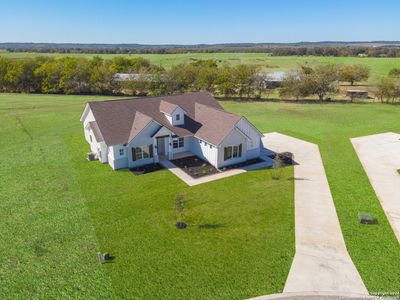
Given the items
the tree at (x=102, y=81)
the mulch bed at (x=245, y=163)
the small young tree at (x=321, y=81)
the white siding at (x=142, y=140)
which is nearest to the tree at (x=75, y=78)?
the tree at (x=102, y=81)

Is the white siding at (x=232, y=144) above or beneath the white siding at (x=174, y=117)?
beneath

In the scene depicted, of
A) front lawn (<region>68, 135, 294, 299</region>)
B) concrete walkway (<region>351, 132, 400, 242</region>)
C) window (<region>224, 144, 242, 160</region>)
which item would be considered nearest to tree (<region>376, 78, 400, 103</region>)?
concrete walkway (<region>351, 132, 400, 242</region>)

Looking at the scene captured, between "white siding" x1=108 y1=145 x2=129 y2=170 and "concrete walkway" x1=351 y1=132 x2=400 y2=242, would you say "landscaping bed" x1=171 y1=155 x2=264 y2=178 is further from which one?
"concrete walkway" x1=351 y1=132 x2=400 y2=242

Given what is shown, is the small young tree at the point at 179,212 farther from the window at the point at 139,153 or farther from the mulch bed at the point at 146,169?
the window at the point at 139,153

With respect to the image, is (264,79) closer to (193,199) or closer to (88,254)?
(193,199)

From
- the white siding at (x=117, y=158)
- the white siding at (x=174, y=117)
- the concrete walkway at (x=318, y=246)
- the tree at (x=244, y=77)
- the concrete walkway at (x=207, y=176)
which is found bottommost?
the concrete walkway at (x=318, y=246)

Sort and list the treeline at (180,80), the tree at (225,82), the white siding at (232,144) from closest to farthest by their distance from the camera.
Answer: the white siding at (232,144)
the treeline at (180,80)
the tree at (225,82)

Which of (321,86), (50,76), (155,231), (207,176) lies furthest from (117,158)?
(50,76)
